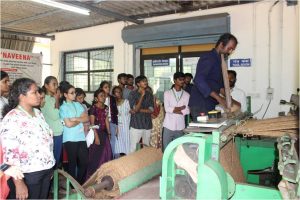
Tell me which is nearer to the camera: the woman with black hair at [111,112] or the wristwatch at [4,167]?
the wristwatch at [4,167]

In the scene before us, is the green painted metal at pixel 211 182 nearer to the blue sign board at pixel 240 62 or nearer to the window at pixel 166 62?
the blue sign board at pixel 240 62

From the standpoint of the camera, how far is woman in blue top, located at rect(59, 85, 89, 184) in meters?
3.47

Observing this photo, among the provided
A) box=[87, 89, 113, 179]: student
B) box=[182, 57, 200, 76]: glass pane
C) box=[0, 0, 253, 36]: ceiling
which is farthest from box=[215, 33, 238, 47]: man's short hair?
box=[182, 57, 200, 76]: glass pane

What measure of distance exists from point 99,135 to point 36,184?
6.11 ft

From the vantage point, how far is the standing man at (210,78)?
2.50 m

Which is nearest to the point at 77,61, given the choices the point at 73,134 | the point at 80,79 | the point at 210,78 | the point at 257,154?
the point at 80,79

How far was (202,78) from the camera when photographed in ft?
8.38

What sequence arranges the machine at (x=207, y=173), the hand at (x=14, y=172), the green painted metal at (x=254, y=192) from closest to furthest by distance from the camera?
the machine at (x=207, y=173), the green painted metal at (x=254, y=192), the hand at (x=14, y=172)

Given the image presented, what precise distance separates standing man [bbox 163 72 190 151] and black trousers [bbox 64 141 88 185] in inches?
47.8

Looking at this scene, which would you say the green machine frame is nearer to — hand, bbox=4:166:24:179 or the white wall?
hand, bbox=4:166:24:179

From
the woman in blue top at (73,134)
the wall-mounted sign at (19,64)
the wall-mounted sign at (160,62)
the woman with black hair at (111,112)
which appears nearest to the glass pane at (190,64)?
the wall-mounted sign at (160,62)

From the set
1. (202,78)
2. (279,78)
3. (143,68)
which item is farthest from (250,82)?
(202,78)

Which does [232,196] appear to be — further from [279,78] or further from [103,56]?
[103,56]

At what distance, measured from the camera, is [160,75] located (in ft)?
21.1
